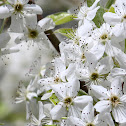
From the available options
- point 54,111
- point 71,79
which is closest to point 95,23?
point 71,79

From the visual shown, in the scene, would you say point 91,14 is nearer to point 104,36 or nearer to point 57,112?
point 104,36

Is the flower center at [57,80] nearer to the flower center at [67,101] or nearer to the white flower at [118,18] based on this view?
the flower center at [67,101]

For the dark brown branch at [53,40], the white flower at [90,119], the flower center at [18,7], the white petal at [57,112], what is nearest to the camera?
the white flower at [90,119]

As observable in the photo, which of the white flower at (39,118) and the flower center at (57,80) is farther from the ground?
the flower center at (57,80)

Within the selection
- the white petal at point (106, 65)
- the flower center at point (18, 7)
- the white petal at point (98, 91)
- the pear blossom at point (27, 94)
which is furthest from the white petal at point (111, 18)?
the pear blossom at point (27, 94)

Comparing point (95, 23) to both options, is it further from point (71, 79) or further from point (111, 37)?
point (71, 79)

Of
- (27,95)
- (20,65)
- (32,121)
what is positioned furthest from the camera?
(20,65)

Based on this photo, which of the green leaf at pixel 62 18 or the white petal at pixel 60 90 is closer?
the white petal at pixel 60 90
